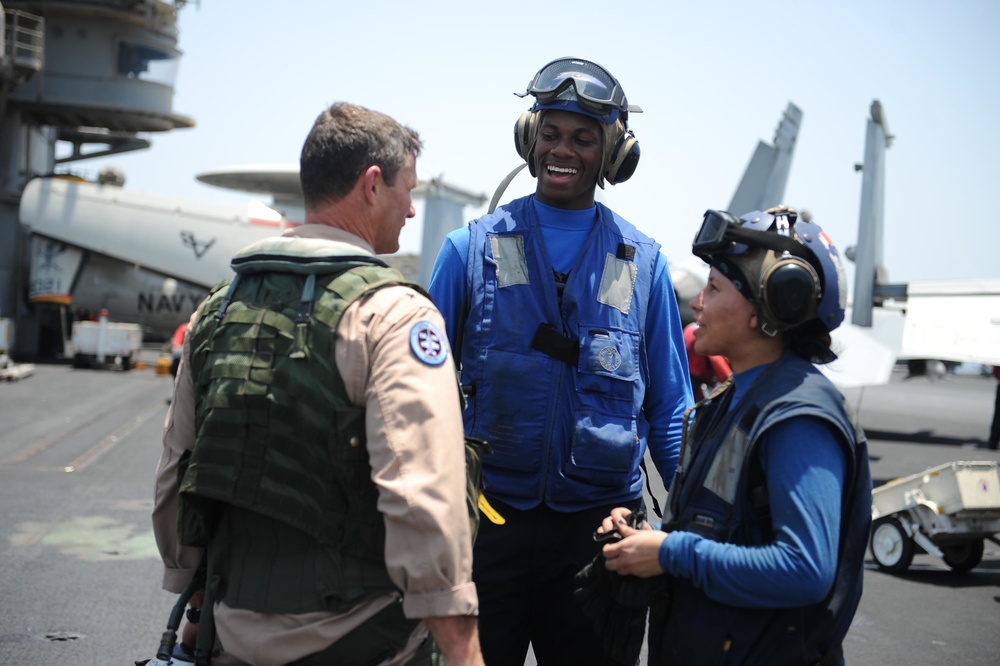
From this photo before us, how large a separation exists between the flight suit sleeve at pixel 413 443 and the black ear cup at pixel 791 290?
2.45 feet

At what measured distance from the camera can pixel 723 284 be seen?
231 cm

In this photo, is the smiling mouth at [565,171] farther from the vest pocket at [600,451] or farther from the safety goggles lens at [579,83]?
the vest pocket at [600,451]

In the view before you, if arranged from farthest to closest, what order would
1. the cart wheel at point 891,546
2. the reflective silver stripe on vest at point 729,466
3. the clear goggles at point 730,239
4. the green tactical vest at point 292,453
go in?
the cart wheel at point 891,546 → the clear goggles at point 730,239 → the reflective silver stripe on vest at point 729,466 → the green tactical vest at point 292,453

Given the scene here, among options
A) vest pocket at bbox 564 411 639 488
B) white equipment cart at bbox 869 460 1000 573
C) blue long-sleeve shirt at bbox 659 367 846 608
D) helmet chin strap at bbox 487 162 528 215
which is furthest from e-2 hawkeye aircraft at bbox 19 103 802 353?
blue long-sleeve shirt at bbox 659 367 846 608

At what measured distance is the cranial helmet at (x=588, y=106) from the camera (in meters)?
3.01

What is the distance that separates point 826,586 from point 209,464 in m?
1.32

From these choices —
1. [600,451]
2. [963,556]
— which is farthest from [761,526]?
[963,556]

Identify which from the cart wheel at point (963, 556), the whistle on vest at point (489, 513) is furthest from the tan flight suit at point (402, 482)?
the cart wheel at point (963, 556)

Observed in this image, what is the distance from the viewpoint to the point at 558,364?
9.46 feet

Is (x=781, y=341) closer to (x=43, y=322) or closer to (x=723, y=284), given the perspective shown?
(x=723, y=284)

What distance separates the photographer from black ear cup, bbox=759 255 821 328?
2.15 meters

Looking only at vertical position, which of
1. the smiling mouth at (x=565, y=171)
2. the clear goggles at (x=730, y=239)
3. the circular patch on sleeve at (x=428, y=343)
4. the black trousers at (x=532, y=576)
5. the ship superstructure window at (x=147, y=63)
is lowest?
the black trousers at (x=532, y=576)

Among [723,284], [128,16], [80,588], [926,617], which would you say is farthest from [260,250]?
[128,16]

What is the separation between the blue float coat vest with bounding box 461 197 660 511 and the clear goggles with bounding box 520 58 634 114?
0.42 m
